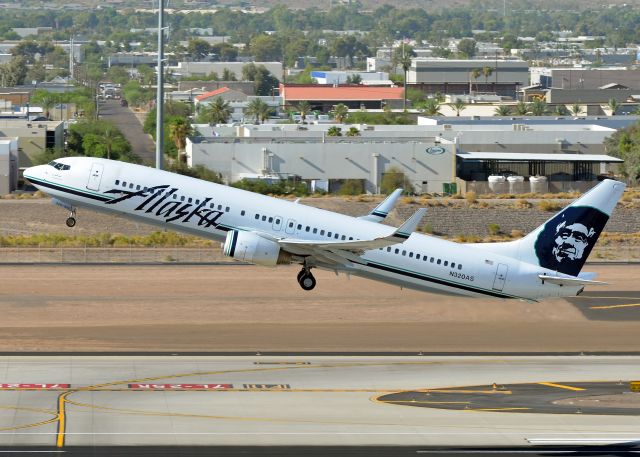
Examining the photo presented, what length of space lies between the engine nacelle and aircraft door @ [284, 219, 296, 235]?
4.28 ft

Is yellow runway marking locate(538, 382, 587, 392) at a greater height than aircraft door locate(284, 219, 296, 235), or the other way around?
aircraft door locate(284, 219, 296, 235)

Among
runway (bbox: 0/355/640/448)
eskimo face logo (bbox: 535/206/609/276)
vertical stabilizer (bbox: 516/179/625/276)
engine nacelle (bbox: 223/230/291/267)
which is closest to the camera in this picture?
runway (bbox: 0/355/640/448)

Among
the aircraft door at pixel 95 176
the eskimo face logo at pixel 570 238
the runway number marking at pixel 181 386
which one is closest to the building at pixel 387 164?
the eskimo face logo at pixel 570 238

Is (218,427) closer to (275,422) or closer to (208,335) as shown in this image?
(275,422)

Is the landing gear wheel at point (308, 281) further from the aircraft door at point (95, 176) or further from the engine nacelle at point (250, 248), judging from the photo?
the aircraft door at point (95, 176)

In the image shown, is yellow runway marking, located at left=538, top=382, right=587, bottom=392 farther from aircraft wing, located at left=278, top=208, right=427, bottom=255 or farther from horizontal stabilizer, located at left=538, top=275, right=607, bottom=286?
aircraft wing, located at left=278, top=208, right=427, bottom=255

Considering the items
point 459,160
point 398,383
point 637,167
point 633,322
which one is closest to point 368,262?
point 398,383

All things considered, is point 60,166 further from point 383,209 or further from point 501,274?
point 501,274

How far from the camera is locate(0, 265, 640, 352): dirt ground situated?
3698 inches

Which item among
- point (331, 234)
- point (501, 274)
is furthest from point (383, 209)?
point (501, 274)

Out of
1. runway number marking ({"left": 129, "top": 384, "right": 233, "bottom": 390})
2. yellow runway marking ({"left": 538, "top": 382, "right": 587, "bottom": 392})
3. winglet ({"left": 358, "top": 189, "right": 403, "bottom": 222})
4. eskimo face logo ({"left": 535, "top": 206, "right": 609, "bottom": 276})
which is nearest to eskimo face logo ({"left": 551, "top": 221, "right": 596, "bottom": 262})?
eskimo face logo ({"left": 535, "top": 206, "right": 609, "bottom": 276})

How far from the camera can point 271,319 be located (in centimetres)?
10056

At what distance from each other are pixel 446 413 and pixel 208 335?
81.6 ft

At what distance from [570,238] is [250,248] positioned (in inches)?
809
